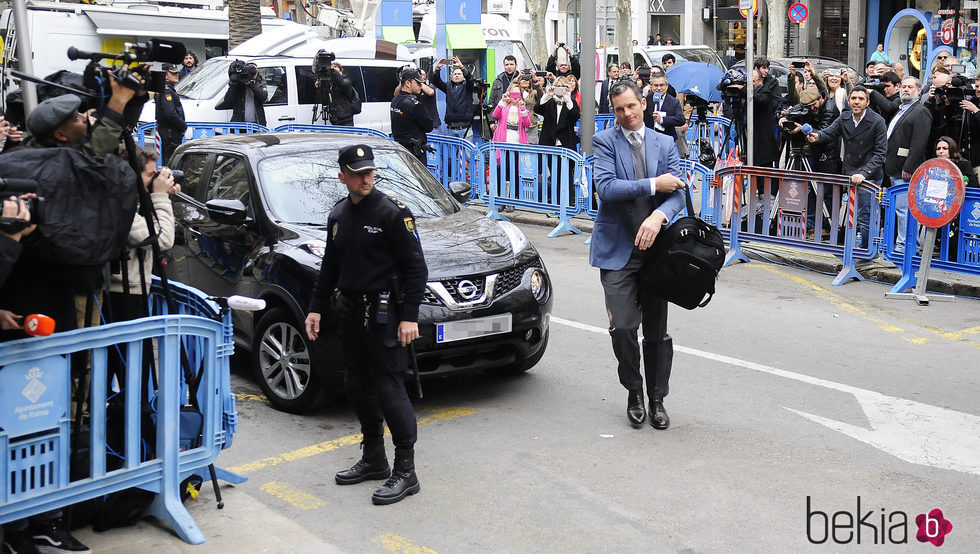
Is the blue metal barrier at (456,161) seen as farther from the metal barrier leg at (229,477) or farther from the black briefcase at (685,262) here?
the metal barrier leg at (229,477)

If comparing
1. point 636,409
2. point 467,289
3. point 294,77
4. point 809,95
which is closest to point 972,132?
point 809,95

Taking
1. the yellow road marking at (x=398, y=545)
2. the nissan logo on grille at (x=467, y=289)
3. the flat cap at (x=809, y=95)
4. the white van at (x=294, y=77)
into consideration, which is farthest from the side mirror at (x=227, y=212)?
the white van at (x=294, y=77)

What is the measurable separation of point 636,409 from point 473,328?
3.50 ft

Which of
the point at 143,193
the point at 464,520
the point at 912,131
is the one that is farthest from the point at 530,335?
the point at 912,131

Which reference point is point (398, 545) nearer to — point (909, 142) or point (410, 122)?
point (909, 142)

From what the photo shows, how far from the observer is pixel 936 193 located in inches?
391

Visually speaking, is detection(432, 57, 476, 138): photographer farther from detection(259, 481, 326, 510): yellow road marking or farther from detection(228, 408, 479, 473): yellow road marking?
detection(259, 481, 326, 510): yellow road marking

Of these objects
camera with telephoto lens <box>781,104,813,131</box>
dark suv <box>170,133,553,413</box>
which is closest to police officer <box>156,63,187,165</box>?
dark suv <box>170,133,553,413</box>

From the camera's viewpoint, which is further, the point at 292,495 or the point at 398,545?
the point at 292,495

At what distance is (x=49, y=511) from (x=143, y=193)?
132cm

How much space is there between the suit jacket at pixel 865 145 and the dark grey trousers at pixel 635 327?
18.9ft

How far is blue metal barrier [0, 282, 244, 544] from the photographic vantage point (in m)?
4.13

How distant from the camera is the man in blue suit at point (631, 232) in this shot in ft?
20.6

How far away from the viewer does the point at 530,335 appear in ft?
22.9
